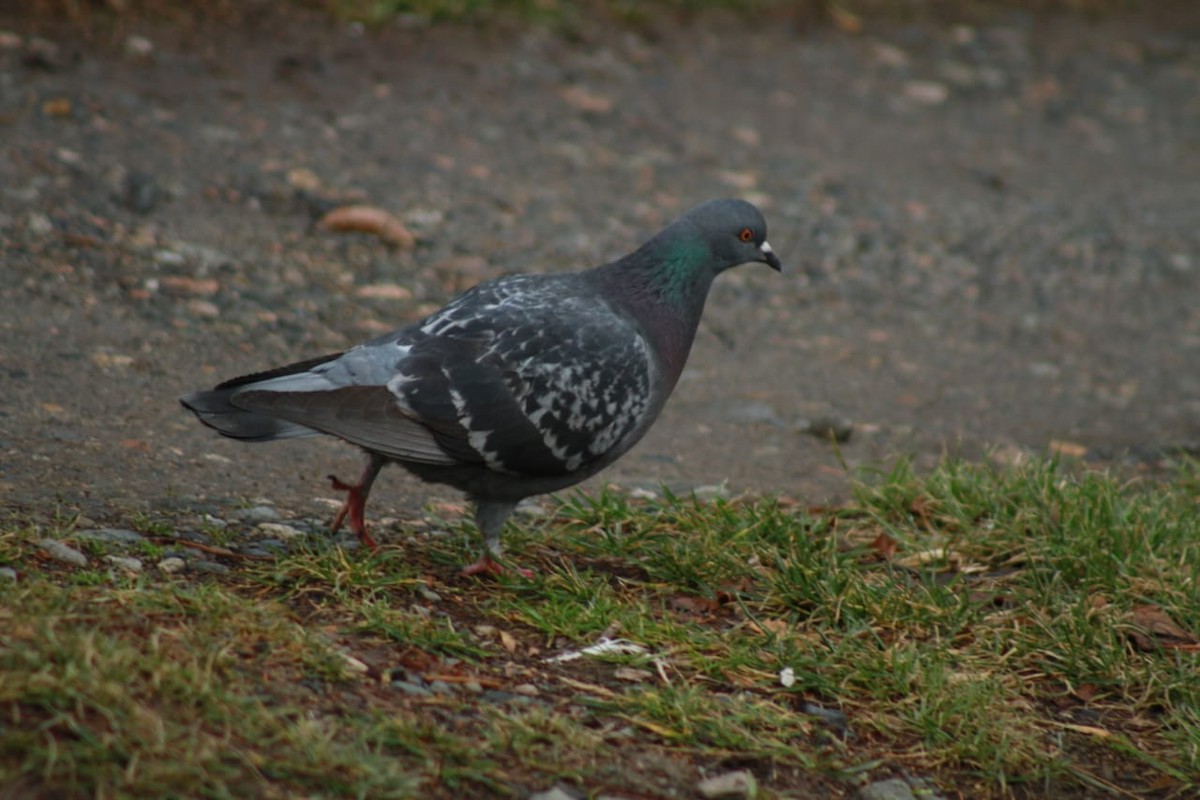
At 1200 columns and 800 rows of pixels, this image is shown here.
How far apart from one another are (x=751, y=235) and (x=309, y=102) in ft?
13.5

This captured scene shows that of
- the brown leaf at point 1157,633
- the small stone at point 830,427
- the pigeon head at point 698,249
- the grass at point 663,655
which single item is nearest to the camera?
the grass at point 663,655

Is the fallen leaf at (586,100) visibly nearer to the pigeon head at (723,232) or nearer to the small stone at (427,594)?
the pigeon head at (723,232)

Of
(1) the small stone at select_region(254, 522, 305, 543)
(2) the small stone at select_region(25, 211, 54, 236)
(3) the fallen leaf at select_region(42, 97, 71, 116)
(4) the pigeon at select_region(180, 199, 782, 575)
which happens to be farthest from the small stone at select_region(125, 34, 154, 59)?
(1) the small stone at select_region(254, 522, 305, 543)

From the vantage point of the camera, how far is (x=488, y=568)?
4.21m

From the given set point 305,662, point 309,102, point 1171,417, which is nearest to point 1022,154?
point 1171,417

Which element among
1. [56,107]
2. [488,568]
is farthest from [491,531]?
[56,107]

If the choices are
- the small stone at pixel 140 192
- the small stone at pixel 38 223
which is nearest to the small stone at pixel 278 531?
the small stone at pixel 38 223

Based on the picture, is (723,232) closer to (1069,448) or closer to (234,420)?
(234,420)

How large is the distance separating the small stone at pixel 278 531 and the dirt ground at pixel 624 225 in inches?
9.3

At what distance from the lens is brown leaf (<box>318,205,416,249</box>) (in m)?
7.12

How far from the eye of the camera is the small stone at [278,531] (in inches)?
167

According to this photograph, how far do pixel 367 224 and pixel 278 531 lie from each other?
313cm

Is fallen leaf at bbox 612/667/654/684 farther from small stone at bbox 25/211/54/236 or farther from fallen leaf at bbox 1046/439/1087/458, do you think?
small stone at bbox 25/211/54/236

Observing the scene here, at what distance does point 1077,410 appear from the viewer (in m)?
6.66
